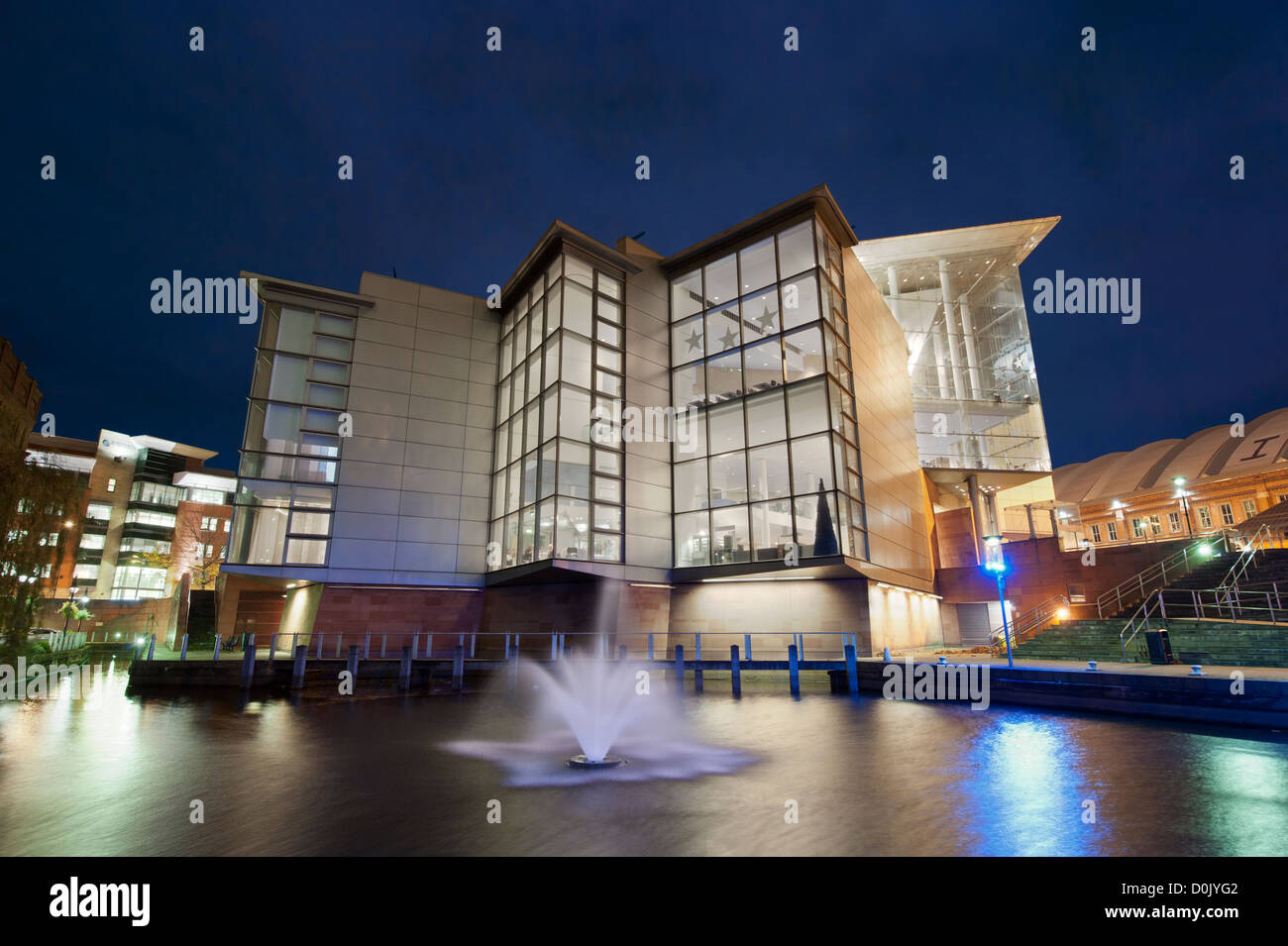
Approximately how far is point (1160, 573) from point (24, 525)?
4766 centimetres

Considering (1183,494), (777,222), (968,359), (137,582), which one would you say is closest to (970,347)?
(968,359)

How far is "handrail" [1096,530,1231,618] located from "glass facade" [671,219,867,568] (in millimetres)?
15080

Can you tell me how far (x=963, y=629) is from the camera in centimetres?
3759

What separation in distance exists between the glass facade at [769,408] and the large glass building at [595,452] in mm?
115

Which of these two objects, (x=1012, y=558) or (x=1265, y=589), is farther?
(x=1012, y=558)

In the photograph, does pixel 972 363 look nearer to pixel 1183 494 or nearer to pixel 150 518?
pixel 1183 494

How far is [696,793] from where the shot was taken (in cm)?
780

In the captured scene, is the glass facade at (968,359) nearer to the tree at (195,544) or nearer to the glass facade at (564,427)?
the glass facade at (564,427)

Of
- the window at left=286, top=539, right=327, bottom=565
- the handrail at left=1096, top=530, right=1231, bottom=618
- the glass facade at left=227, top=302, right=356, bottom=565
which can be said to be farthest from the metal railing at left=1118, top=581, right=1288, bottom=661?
the glass facade at left=227, top=302, right=356, bottom=565

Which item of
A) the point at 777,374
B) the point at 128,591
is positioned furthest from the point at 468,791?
the point at 128,591

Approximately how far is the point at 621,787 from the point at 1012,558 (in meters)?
36.6

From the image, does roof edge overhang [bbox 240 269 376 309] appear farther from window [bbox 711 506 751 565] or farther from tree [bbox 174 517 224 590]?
tree [bbox 174 517 224 590]

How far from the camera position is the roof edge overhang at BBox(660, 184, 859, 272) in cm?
2864
